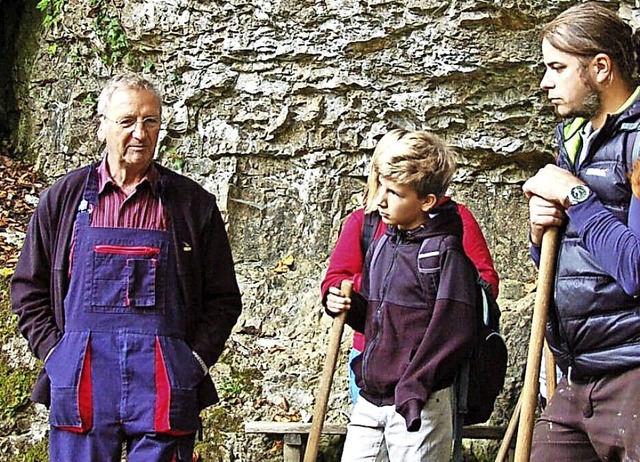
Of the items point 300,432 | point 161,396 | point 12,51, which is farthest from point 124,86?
point 12,51

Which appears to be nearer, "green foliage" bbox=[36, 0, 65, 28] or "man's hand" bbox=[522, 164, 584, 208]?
"man's hand" bbox=[522, 164, 584, 208]

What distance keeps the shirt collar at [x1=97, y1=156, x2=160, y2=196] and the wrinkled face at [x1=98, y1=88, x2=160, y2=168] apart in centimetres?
5

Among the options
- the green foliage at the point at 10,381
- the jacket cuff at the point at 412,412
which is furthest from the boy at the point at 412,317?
the green foliage at the point at 10,381

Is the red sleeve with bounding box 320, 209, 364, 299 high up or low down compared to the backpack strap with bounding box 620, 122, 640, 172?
down

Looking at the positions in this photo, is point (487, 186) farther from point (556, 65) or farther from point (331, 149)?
point (556, 65)

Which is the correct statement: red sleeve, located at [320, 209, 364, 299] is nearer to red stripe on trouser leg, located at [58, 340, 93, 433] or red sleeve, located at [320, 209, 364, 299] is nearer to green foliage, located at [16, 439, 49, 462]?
red stripe on trouser leg, located at [58, 340, 93, 433]

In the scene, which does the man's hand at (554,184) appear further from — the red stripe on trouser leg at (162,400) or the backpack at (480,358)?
the red stripe on trouser leg at (162,400)

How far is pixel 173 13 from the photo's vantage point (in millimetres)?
6398

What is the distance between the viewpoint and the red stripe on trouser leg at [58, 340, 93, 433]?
3.30m

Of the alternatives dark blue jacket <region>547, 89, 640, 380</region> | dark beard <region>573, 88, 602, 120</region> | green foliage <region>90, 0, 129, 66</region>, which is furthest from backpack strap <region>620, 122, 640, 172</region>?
green foliage <region>90, 0, 129, 66</region>

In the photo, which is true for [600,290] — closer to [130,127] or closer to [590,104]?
[590,104]

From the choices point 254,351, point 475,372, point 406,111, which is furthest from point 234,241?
point 475,372

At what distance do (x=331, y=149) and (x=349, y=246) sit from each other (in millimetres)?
2264

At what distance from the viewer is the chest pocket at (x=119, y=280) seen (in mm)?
3369
